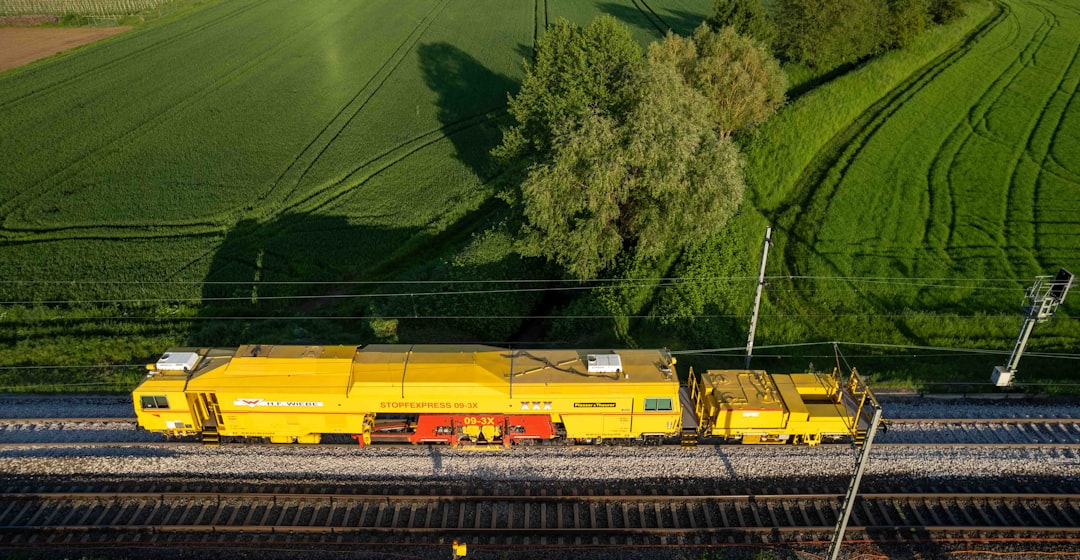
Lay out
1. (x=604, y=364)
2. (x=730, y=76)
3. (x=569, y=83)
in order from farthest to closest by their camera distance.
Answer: (x=730, y=76)
(x=569, y=83)
(x=604, y=364)

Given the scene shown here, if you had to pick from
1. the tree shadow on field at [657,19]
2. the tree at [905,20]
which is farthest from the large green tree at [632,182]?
the tree shadow on field at [657,19]

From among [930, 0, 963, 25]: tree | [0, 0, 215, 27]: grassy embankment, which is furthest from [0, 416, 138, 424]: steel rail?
[0, 0, 215, 27]: grassy embankment

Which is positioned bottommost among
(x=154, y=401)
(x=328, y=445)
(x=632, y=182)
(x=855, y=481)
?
(x=328, y=445)

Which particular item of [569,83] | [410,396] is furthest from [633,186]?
[410,396]

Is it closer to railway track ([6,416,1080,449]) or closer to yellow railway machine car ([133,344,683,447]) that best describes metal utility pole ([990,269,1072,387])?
railway track ([6,416,1080,449])

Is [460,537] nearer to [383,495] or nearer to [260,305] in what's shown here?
[383,495]

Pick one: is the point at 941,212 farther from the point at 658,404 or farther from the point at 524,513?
the point at 524,513

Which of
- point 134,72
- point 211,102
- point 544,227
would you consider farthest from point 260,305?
point 134,72
